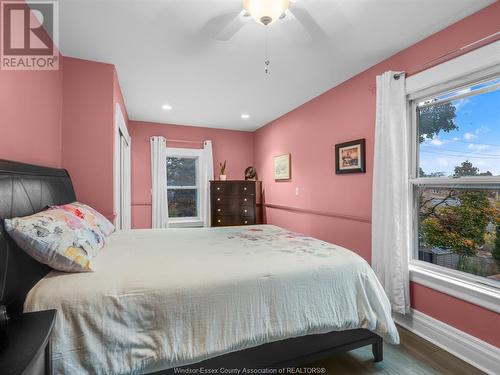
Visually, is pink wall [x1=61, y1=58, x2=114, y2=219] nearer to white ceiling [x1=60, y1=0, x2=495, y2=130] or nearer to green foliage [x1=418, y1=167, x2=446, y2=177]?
white ceiling [x1=60, y1=0, x2=495, y2=130]

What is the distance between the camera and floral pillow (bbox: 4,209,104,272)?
110cm

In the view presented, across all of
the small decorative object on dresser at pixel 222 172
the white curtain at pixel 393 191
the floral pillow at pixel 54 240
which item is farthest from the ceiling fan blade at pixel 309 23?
the small decorative object on dresser at pixel 222 172

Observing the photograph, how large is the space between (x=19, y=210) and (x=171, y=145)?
135 inches

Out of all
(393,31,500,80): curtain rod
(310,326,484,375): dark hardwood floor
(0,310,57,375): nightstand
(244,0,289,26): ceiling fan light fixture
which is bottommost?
(310,326,484,375): dark hardwood floor

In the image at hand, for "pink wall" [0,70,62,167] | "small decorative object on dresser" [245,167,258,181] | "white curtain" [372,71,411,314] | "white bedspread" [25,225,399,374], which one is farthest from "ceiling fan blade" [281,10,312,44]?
"small decorative object on dresser" [245,167,258,181]

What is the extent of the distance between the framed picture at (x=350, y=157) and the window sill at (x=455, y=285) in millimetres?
1042

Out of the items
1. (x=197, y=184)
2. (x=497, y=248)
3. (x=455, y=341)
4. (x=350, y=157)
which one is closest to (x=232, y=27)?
(x=350, y=157)

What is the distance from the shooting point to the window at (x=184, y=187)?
4695 millimetres

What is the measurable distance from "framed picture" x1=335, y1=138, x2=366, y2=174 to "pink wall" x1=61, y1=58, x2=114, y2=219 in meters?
2.45

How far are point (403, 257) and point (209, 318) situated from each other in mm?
1775

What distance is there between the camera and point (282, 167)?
411cm

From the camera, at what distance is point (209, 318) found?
1.22m

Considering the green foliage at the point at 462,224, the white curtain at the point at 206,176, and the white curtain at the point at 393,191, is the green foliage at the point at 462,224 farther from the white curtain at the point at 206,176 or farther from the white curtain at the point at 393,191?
the white curtain at the point at 206,176

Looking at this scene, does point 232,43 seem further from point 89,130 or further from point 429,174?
point 429,174
